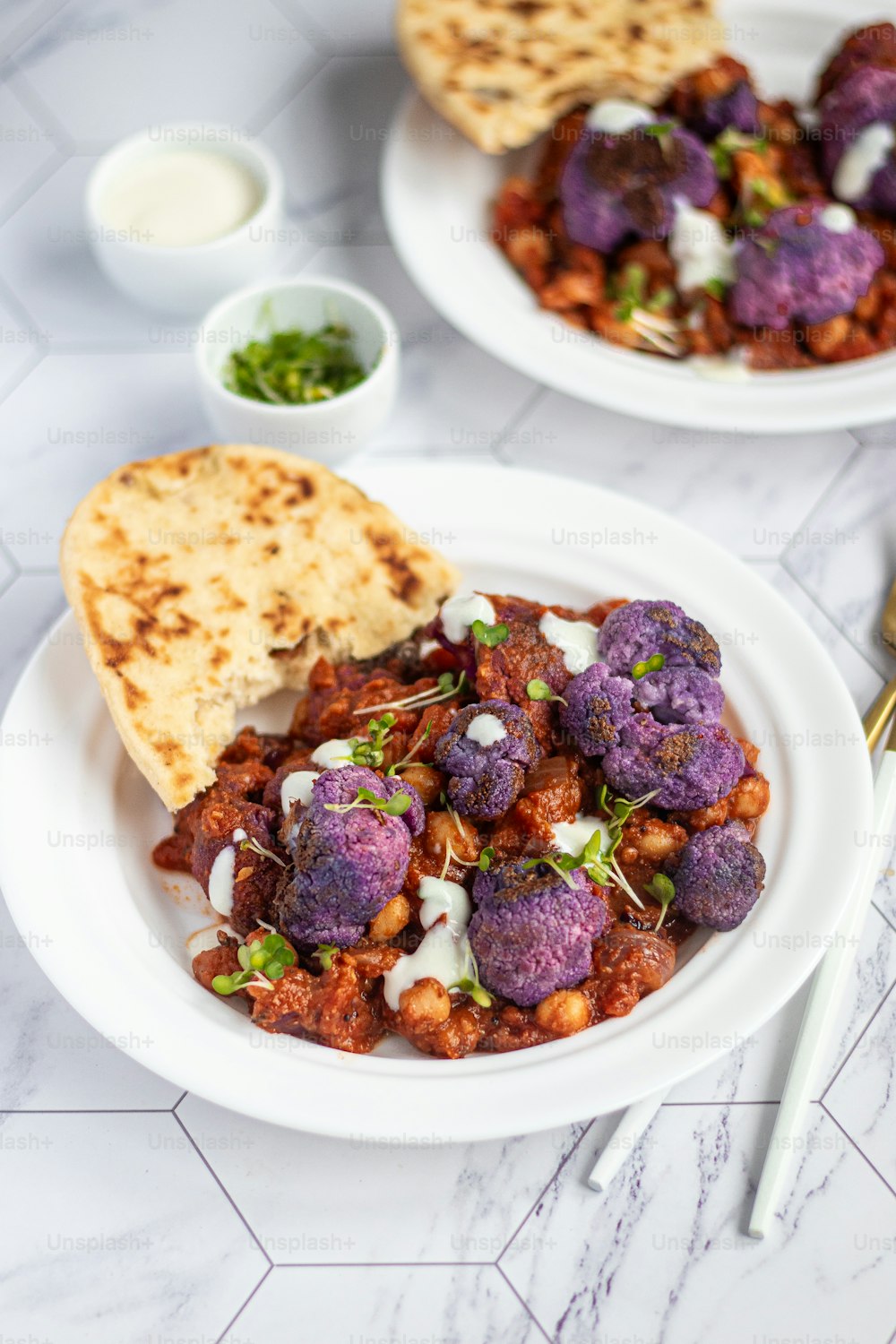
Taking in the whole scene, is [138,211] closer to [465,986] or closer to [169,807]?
[169,807]

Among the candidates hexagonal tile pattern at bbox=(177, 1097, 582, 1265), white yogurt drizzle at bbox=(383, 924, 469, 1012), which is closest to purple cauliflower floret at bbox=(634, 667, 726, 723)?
white yogurt drizzle at bbox=(383, 924, 469, 1012)

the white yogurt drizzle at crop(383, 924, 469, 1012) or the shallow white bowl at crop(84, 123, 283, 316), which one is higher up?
the shallow white bowl at crop(84, 123, 283, 316)

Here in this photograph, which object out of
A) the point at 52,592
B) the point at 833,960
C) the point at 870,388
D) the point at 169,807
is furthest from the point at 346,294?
the point at 833,960

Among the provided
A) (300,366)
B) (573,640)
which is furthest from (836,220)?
(573,640)

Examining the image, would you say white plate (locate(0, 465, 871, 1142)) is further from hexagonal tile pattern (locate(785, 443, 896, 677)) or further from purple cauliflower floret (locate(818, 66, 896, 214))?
purple cauliflower floret (locate(818, 66, 896, 214))

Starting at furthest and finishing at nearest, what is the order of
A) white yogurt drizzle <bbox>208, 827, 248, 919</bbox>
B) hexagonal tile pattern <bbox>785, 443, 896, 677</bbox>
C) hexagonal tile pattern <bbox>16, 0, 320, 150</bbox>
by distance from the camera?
hexagonal tile pattern <bbox>16, 0, 320, 150</bbox>
hexagonal tile pattern <bbox>785, 443, 896, 677</bbox>
white yogurt drizzle <bbox>208, 827, 248, 919</bbox>

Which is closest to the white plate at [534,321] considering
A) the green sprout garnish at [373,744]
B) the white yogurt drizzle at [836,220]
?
the white yogurt drizzle at [836,220]

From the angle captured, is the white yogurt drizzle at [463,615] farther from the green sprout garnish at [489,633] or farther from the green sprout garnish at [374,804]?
the green sprout garnish at [374,804]
